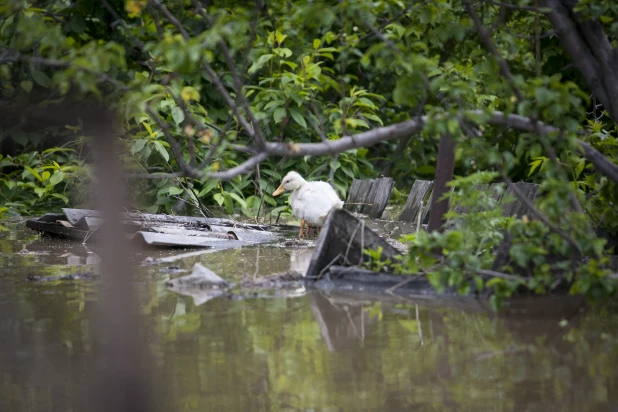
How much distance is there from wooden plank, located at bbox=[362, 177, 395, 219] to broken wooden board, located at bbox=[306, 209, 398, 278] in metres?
4.98

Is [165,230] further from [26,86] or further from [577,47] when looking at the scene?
[577,47]

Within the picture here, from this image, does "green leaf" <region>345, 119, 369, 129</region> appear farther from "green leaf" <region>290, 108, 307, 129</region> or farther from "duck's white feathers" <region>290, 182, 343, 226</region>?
"green leaf" <region>290, 108, 307, 129</region>

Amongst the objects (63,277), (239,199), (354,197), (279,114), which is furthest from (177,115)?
(63,277)

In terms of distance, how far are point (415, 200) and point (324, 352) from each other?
6.38 meters

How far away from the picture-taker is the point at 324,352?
395cm

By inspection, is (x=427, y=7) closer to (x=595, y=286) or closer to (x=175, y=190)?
(x=595, y=286)

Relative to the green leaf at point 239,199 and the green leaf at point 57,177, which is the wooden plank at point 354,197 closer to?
the green leaf at point 239,199

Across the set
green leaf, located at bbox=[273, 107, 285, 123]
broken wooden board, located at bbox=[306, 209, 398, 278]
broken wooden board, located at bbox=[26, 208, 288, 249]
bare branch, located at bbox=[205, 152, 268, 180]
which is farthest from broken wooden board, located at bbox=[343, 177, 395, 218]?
bare branch, located at bbox=[205, 152, 268, 180]

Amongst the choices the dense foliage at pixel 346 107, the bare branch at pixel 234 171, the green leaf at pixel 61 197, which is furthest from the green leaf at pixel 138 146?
the bare branch at pixel 234 171

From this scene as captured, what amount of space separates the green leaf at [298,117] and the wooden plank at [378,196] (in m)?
1.55

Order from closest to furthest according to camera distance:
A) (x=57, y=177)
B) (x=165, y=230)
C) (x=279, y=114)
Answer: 1. (x=165, y=230)
2. (x=57, y=177)
3. (x=279, y=114)

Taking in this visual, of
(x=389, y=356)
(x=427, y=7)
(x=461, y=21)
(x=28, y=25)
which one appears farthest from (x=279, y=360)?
(x=461, y=21)

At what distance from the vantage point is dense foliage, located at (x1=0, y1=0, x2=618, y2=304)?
13.0ft

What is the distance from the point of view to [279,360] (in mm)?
3797
